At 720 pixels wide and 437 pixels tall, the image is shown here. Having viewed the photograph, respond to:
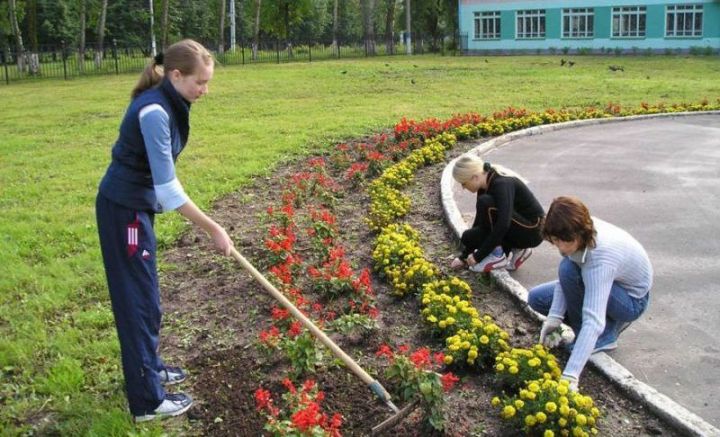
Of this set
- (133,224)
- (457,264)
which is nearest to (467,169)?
(457,264)

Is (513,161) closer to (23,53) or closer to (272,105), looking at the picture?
(272,105)

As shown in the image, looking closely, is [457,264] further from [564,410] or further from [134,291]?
[134,291]

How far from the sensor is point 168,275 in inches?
229

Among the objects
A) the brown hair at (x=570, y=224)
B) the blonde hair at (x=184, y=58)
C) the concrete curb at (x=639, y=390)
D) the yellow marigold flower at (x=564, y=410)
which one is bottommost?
the concrete curb at (x=639, y=390)

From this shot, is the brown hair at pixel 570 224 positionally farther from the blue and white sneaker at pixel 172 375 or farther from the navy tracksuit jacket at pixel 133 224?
the blue and white sneaker at pixel 172 375

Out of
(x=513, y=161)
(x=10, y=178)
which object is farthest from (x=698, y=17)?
(x=10, y=178)

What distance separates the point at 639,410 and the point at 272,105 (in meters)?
14.6

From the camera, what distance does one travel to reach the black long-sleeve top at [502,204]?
521 cm

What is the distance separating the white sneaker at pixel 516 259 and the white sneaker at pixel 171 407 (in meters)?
2.85

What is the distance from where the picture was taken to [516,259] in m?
5.64

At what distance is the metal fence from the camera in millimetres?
31656

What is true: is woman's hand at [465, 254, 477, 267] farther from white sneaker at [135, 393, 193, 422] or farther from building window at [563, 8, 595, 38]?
building window at [563, 8, 595, 38]

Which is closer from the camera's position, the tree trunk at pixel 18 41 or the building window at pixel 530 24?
the tree trunk at pixel 18 41

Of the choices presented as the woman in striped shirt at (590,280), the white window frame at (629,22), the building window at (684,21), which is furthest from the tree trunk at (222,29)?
the woman in striped shirt at (590,280)
